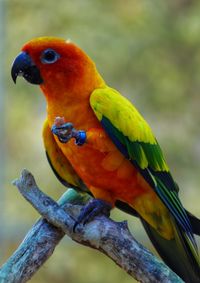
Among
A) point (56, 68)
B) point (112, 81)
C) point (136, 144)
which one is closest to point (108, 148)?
point (136, 144)

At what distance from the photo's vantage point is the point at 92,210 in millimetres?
1879

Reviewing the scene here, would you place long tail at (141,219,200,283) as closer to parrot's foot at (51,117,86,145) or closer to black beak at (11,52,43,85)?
parrot's foot at (51,117,86,145)

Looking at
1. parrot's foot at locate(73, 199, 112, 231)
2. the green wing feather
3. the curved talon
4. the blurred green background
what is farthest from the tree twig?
the blurred green background

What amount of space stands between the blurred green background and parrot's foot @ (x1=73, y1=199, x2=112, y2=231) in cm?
237

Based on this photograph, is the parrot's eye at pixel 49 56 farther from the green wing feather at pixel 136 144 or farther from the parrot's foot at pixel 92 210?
the parrot's foot at pixel 92 210

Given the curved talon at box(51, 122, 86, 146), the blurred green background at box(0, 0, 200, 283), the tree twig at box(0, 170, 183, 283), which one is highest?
the blurred green background at box(0, 0, 200, 283)

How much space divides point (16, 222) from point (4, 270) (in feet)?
8.94

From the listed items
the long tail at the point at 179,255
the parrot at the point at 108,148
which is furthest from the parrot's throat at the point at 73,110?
the long tail at the point at 179,255

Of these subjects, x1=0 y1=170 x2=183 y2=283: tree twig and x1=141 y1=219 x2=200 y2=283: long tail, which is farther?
x1=141 y1=219 x2=200 y2=283: long tail

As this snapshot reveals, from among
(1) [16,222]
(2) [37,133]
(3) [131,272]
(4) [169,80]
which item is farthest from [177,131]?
(3) [131,272]

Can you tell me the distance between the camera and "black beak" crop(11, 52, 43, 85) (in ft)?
6.55

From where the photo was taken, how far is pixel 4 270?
1.62 meters

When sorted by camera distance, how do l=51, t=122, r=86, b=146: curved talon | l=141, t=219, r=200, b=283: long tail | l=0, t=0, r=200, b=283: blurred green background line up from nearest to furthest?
l=51, t=122, r=86, b=146: curved talon
l=141, t=219, r=200, b=283: long tail
l=0, t=0, r=200, b=283: blurred green background

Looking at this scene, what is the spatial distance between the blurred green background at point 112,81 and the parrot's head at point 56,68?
2.33 meters
